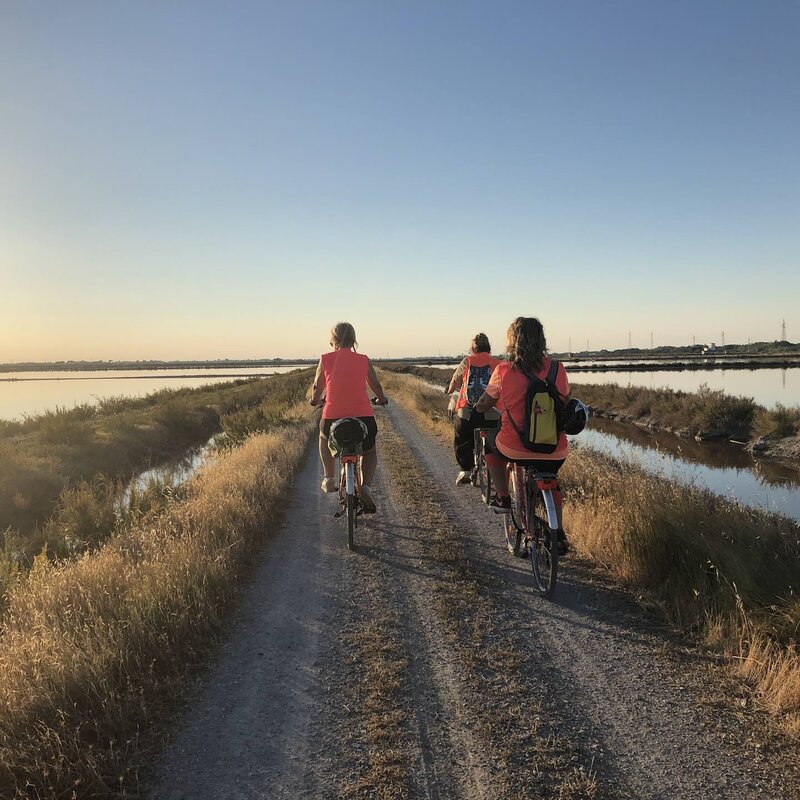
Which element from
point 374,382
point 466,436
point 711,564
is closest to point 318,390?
point 374,382

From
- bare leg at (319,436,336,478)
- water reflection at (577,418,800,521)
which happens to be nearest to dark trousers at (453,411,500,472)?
bare leg at (319,436,336,478)

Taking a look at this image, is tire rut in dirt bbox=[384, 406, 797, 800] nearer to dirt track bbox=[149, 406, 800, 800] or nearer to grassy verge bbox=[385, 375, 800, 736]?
dirt track bbox=[149, 406, 800, 800]

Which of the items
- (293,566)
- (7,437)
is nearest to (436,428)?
(293,566)

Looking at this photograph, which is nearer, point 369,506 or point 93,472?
point 369,506

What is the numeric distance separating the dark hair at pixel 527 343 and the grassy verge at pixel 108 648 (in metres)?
3.47

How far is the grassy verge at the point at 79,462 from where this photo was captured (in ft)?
30.0

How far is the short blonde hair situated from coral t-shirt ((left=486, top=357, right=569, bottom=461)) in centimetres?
224

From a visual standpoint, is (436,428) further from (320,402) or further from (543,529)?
(543,529)

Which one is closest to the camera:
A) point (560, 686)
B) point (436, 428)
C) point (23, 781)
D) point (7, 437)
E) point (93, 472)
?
point (23, 781)

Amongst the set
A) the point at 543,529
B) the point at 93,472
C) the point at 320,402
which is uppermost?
the point at 320,402

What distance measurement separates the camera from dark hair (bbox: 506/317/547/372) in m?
4.75

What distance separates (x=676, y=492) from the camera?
616cm

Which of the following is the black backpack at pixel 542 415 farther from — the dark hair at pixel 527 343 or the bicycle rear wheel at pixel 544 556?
the bicycle rear wheel at pixel 544 556

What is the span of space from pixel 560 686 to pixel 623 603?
5.17 ft
